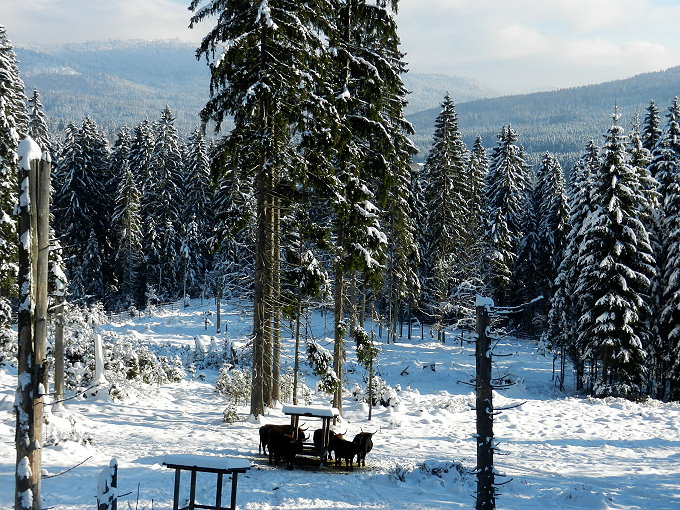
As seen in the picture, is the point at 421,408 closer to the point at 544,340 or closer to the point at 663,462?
the point at 663,462

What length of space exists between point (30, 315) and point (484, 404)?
6.73 m

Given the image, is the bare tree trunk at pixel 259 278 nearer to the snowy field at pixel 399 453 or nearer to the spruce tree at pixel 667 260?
the snowy field at pixel 399 453

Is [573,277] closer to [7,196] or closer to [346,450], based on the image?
[346,450]

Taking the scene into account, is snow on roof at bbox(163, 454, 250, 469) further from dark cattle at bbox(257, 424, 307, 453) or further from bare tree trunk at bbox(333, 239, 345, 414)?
bare tree trunk at bbox(333, 239, 345, 414)

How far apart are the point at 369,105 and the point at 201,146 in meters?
35.6

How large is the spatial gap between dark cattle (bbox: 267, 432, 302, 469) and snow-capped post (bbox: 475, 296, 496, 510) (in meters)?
4.97

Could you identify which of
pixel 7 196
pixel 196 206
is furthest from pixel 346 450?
pixel 196 206

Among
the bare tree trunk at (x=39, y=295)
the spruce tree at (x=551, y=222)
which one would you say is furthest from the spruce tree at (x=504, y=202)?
the bare tree trunk at (x=39, y=295)

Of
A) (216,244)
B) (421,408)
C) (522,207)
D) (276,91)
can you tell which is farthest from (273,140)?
(522,207)

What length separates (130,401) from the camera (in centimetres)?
2011

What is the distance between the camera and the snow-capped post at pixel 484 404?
8.93m

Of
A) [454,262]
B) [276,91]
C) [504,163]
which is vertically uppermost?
[504,163]

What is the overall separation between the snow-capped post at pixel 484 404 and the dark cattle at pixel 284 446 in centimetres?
497

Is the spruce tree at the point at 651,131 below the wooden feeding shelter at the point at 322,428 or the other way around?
the other way around
